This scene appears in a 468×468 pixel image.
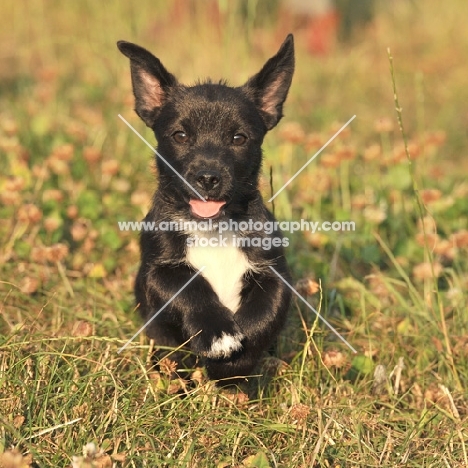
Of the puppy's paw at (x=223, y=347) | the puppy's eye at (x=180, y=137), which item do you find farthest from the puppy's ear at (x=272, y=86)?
the puppy's paw at (x=223, y=347)

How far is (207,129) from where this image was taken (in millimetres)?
4238

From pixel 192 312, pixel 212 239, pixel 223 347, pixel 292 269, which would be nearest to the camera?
pixel 223 347

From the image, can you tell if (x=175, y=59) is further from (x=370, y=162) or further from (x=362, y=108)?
(x=370, y=162)

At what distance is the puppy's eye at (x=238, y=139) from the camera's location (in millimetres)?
4270

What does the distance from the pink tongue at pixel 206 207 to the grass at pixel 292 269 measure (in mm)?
683

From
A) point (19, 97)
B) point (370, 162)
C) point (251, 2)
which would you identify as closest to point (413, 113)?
point (370, 162)

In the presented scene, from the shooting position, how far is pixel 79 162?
652 centimetres

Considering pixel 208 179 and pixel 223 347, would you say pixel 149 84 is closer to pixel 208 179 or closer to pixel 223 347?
pixel 208 179

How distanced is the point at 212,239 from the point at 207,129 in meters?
0.56

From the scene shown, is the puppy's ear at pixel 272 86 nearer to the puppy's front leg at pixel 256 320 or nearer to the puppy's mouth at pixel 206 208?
the puppy's mouth at pixel 206 208

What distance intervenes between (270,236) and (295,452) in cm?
116

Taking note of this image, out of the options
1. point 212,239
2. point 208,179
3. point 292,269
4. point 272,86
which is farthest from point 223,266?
point 292,269

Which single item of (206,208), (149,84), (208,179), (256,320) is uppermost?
(149,84)

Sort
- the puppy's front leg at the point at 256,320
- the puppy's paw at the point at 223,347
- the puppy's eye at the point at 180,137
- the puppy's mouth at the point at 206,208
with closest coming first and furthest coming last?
the puppy's paw at the point at 223,347 < the puppy's front leg at the point at 256,320 < the puppy's mouth at the point at 206,208 < the puppy's eye at the point at 180,137
